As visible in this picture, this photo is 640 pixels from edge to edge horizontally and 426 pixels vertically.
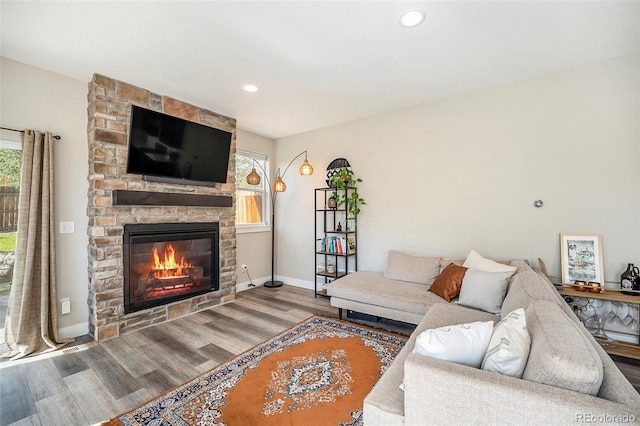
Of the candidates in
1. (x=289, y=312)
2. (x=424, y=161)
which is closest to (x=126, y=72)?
(x=289, y=312)

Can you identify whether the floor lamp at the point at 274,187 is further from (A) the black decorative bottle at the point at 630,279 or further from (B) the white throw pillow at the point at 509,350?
→ (A) the black decorative bottle at the point at 630,279

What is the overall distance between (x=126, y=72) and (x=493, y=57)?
3523 millimetres

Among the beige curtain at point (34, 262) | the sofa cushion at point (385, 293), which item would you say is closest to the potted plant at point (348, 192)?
the sofa cushion at point (385, 293)

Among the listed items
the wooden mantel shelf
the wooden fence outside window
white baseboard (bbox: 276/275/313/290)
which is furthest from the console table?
the wooden fence outside window

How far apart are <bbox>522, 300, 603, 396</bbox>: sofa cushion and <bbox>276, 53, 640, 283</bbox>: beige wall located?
212 centimetres

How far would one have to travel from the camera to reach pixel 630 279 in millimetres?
2369

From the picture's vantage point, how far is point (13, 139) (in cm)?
248

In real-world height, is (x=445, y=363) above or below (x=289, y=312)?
above

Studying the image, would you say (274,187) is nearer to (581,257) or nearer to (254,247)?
(254,247)

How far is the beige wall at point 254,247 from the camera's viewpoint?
447 centimetres

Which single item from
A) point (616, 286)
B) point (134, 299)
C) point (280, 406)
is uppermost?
point (616, 286)

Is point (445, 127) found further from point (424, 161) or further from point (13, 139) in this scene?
point (13, 139)

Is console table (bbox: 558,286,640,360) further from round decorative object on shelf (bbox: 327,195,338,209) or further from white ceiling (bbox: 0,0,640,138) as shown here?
round decorative object on shelf (bbox: 327,195,338,209)

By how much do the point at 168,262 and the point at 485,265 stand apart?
3.55 metres
